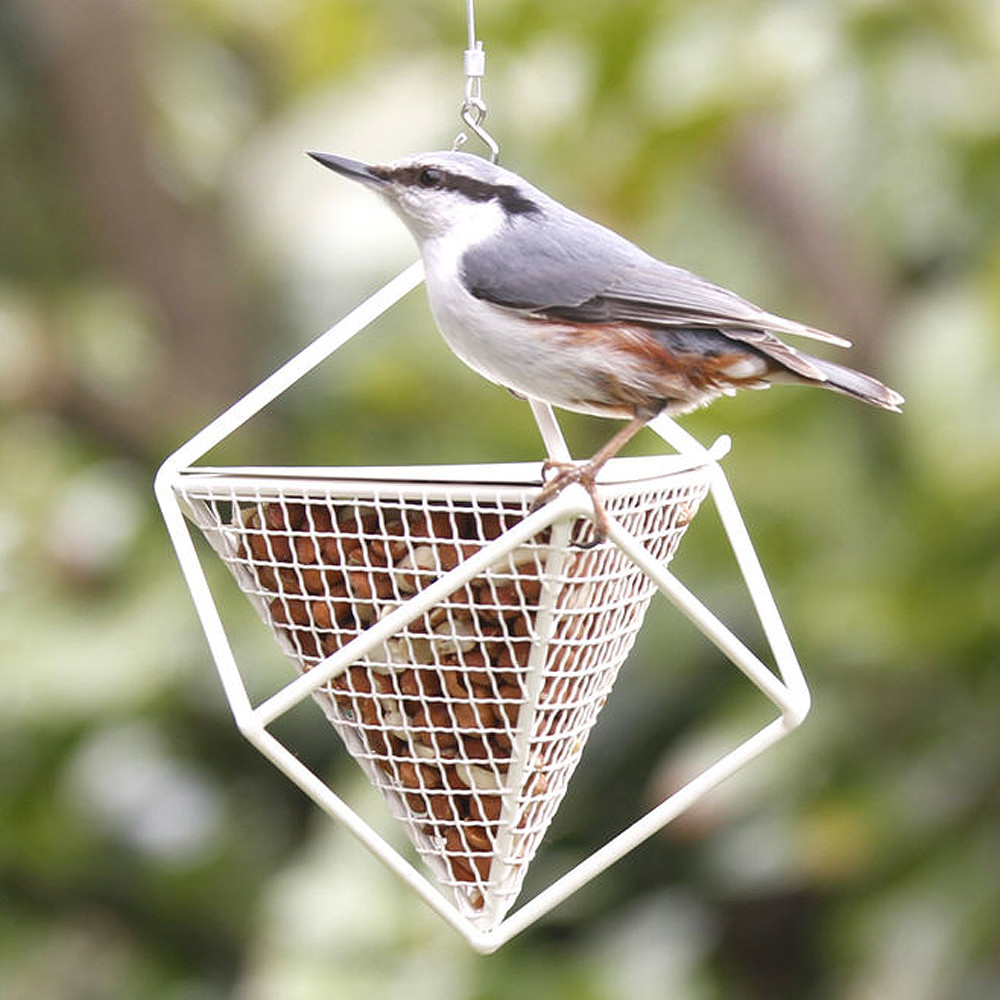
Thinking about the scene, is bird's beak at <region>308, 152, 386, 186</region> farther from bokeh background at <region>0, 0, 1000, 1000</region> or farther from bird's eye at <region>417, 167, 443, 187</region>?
bokeh background at <region>0, 0, 1000, 1000</region>

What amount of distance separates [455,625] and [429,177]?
34 centimetres

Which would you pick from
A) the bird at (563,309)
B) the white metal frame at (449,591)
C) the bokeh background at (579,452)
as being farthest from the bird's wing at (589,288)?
the bokeh background at (579,452)

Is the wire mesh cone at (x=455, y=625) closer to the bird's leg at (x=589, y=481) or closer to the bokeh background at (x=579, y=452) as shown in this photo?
the bird's leg at (x=589, y=481)

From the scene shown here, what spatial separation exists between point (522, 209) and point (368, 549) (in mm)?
283

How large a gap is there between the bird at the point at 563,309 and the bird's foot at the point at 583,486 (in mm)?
44

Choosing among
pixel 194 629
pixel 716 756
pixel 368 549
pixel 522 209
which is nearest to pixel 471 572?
pixel 368 549

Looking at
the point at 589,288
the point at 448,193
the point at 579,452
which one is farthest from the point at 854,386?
the point at 579,452

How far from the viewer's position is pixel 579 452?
2994 millimetres

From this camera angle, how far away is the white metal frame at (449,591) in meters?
1.18

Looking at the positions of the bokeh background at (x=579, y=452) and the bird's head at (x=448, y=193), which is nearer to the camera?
the bird's head at (x=448, y=193)

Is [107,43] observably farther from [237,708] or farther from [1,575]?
[237,708]

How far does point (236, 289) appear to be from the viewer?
3.89 m

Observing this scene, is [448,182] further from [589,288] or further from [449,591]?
[449,591]

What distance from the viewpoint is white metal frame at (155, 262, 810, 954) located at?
1.18 meters
